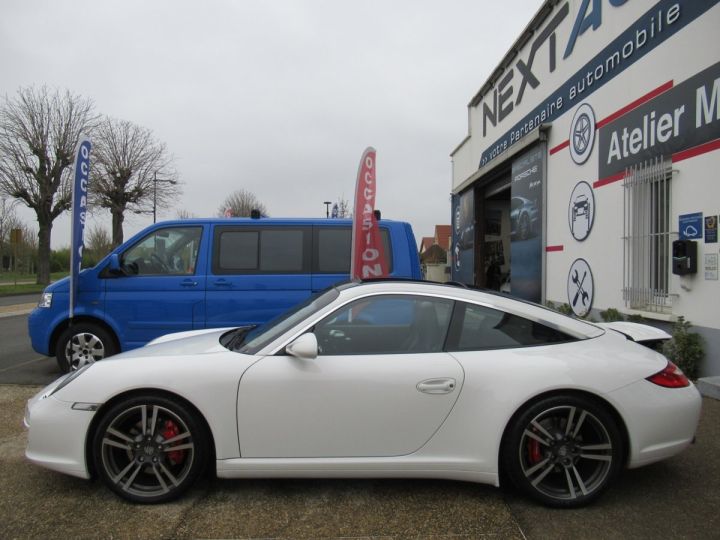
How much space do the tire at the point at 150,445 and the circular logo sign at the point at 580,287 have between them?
728cm

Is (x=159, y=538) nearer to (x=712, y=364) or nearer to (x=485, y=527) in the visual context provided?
(x=485, y=527)

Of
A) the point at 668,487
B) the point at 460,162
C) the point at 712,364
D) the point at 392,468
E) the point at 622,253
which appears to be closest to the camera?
the point at 392,468

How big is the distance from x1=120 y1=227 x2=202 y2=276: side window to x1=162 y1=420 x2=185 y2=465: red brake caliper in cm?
310

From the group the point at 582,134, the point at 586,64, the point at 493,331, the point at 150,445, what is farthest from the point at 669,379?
the point at 586,64

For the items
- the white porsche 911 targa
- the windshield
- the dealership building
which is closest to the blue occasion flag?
the windshield

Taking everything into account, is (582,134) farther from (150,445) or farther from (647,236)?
(150,445)

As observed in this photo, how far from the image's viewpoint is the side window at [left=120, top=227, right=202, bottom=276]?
18.4 ft

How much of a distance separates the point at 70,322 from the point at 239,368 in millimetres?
3825

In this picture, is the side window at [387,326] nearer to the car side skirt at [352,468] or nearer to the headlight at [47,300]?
the car side skirt at [352,468]

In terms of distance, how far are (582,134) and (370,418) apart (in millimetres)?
7608

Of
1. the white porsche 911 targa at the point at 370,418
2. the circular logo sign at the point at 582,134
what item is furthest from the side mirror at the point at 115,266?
the circular logo sign at the point at 582,134

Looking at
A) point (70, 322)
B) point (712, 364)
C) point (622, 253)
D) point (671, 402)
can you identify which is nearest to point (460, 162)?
point (622, 253)

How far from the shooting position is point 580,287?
27.9ft

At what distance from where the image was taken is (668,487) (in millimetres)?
2936
